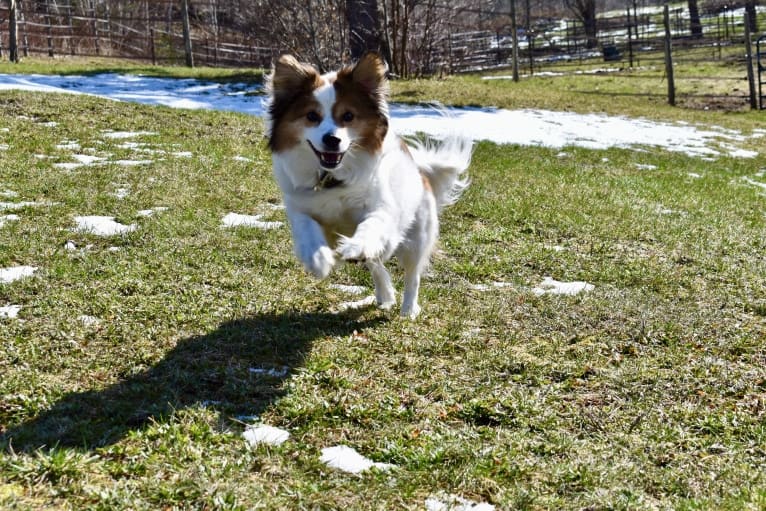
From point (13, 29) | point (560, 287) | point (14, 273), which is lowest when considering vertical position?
point (560, 287)

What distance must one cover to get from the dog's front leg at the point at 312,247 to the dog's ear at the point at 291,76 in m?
0.79

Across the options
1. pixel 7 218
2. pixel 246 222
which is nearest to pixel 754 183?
pixel 246 222

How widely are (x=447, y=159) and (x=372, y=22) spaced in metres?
14.1

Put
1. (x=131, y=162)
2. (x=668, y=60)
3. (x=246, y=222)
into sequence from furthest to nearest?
(x=668, y=60) < (x=131, y=162) < (x=246, y=222)

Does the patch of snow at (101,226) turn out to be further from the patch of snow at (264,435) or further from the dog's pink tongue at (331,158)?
the patch of snow at (264,435)

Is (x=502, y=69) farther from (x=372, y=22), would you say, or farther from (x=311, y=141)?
(x=311, y=141)

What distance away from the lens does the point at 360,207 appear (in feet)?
15.9

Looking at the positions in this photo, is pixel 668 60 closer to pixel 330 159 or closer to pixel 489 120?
pixel 489 120

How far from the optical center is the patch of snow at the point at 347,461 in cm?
323

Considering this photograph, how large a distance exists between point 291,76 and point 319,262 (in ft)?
4.16

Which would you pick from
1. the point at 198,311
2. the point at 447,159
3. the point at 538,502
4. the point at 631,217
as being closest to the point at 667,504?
the point at 538,502

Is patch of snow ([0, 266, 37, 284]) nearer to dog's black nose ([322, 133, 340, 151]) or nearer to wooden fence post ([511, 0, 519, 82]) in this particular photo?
dog's black nose ([322, 133, 340, 151])

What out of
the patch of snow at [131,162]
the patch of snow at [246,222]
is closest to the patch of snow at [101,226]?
the patch of snow at [246,222]

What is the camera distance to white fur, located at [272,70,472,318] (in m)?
4.47
